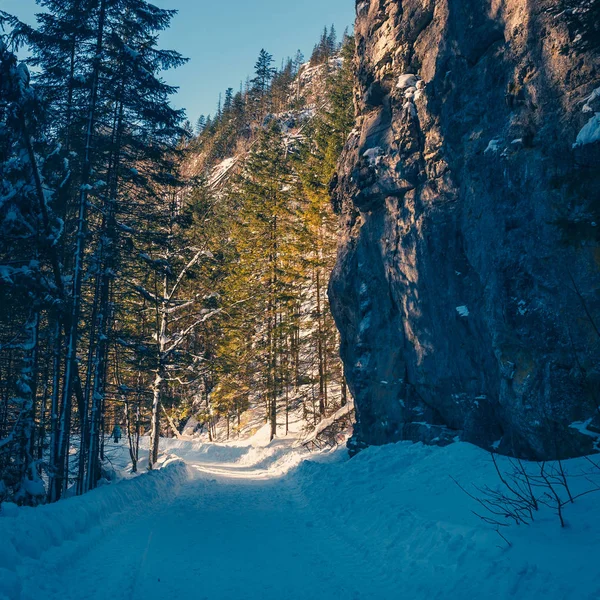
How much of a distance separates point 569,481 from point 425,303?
7.06m

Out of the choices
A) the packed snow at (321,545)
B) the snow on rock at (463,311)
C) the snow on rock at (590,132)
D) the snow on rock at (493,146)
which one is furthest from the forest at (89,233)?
the snow on rock at (590,132)

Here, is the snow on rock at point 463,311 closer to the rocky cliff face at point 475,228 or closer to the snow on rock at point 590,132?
the rocky cliff face at point 475,228

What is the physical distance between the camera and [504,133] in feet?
31.6

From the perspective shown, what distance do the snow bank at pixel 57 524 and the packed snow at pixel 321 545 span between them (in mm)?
25

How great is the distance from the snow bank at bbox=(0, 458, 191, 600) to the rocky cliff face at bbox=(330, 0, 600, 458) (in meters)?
6.83

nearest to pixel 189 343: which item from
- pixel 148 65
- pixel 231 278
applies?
pixel 231 278

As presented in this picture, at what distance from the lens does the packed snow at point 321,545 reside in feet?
15.5

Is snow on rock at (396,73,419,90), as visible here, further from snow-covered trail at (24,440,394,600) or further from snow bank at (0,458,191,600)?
snow bank at (0,458,191,600)

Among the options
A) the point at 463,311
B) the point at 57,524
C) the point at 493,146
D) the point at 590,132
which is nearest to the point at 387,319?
the point at 463,311

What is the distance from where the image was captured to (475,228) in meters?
10.5

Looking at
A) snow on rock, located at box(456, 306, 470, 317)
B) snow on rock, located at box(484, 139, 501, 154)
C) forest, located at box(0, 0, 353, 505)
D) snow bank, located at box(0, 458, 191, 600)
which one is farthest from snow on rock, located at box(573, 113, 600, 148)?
forest, located at box(0, 0, 353, 505)

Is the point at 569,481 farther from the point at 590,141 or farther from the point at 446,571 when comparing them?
the point at 590,141

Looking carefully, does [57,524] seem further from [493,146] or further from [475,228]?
[493,146]

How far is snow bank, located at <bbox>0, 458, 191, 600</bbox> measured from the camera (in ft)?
17.7
